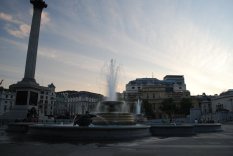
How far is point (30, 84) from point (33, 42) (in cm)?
727

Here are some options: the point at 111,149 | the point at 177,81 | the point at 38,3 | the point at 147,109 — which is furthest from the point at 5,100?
the point at 111,149

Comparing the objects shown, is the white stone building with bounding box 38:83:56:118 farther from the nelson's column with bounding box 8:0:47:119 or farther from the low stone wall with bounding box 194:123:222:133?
the low stone wall with bounding box 194:123:222:133

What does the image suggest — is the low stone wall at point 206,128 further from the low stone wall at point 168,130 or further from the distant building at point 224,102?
the distant building at point 224,102

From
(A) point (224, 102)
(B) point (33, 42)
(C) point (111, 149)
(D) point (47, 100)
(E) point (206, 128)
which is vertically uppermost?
(B) point (33, 42)

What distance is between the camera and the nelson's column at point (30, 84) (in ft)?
101

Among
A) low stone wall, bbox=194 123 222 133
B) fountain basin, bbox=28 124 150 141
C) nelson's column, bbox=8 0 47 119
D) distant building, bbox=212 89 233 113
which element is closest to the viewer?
fountain basin, bbox=28 124 150 141

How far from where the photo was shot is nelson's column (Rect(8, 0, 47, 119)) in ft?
101

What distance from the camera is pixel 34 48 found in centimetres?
3531

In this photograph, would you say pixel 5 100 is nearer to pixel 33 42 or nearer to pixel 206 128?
pixel 33 42

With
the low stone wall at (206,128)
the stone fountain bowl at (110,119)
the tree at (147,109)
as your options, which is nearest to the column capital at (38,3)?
the stone fountain bowl at (110,119)

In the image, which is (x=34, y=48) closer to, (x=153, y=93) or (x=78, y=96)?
(x=153, y=93)

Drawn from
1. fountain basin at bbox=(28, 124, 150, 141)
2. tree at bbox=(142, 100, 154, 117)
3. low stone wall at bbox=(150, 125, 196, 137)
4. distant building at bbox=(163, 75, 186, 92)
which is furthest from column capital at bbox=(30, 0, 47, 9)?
distant building at bbox=(163, 75, 186, 92)

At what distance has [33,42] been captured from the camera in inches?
1391

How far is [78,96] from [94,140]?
111 m
